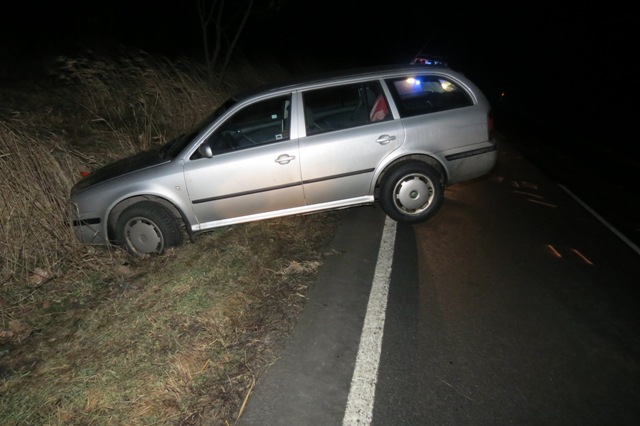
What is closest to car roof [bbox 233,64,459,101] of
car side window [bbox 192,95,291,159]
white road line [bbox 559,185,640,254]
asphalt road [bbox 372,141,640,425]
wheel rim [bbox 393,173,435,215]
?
car side window [bbox 192,95,291,159]

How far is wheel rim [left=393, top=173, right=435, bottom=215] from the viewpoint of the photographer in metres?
4.72

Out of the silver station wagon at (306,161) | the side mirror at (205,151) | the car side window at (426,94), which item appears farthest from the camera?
the car side window at (426,94)

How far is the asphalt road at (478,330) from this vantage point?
251 centimetres

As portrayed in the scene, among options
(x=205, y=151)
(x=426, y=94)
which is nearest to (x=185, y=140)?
(x=205, y=151)

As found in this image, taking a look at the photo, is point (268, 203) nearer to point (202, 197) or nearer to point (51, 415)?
point (202, 197)

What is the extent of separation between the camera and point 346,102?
486 centimetres

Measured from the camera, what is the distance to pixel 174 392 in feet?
8.55

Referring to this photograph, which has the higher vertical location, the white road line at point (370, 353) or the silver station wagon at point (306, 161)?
the silver station wagon at point (306, 161)

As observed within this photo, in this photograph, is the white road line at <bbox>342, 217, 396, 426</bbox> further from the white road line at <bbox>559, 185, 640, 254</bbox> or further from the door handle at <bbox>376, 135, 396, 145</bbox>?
the white road line at <bbox>559, 185, 640, 254</bbox>

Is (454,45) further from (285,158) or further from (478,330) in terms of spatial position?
(478,330)

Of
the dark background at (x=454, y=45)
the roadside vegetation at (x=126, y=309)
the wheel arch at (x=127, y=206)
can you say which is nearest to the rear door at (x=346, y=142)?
the roadside vegetation at (x=126, y=309)

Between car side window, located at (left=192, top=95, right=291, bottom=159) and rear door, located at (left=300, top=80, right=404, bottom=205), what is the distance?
0.93 ft

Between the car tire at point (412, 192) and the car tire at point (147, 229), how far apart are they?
2.47m

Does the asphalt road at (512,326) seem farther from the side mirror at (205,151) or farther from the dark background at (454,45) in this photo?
the dark background at (454,45)
